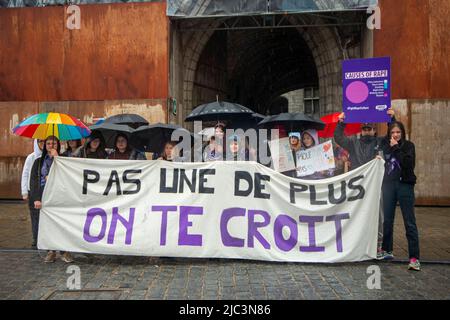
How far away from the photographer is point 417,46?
40.7ft

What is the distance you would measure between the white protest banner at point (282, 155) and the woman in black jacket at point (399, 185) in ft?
4.49

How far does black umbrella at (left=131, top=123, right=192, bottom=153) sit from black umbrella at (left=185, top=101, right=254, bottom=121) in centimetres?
69

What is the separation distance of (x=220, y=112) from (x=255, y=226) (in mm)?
2723

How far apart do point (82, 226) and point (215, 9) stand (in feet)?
27.3

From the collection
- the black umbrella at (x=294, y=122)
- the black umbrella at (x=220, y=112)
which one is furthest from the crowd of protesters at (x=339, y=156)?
the black umbrella at (x=220, y=112)

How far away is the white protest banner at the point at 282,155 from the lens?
7.20 m

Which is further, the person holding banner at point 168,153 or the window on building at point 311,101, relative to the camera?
the window on building at point 311,101

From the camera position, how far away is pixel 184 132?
26.0ft

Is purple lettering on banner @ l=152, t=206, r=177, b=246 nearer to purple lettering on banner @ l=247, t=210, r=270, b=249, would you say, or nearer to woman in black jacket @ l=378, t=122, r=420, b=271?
purple lettering on banner @ l=247, t=210, r=270, b=249

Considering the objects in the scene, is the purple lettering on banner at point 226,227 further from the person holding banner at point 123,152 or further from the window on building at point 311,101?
the window on building at point 311,101

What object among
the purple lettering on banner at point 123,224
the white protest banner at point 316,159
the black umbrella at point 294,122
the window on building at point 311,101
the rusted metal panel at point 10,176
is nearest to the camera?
the purple lettering on banner at point 123,224

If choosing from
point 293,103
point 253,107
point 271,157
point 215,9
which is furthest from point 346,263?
point 293,103

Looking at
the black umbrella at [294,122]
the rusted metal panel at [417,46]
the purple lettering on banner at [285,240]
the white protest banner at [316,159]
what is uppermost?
the rusted metal panel at [417,46]

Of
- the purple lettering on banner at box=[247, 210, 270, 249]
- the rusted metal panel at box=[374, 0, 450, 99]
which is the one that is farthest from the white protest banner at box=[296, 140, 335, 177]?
the rusted metal panel at box=[374, 0, 450, 99]
